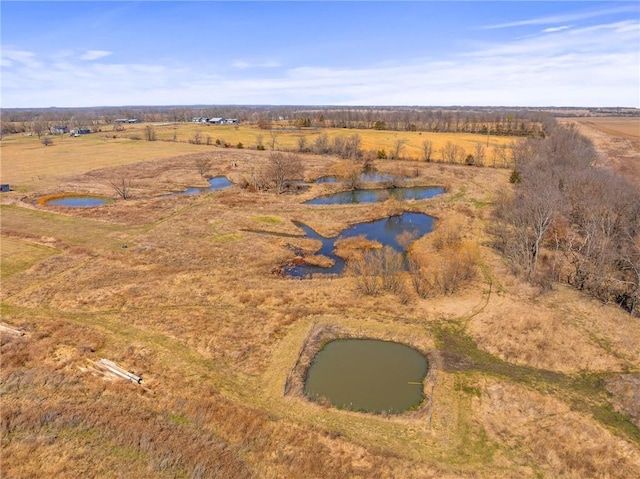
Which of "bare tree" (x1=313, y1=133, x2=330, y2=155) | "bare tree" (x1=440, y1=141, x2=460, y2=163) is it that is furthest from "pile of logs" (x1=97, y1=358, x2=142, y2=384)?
"bare tree" (x1=313, y1=133, x2=330, y2=155)

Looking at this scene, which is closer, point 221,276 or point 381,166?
point 221,276

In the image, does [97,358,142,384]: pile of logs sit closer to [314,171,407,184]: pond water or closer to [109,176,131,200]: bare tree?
[109,176,131,200]: bare tree

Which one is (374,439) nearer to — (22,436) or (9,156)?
(22,436)

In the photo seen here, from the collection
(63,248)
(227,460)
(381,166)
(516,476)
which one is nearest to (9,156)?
(63,248)

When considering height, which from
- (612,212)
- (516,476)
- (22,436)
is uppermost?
(612,212)

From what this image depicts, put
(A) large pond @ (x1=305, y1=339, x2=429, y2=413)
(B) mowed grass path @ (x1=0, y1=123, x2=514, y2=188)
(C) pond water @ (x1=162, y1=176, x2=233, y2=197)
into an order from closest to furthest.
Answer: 1. (A) large pond @ (x1=305, y1=339, x2=429, y2=413)
2. (C) pond water @ (x1=162, y1=176, x2=233, y2=197)
3. (B) mowed grass path @ (x1=0, y1=123, x2=514, y2=188)

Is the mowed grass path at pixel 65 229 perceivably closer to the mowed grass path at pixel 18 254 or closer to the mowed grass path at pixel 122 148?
the mowed grass path at pixel 18 254
